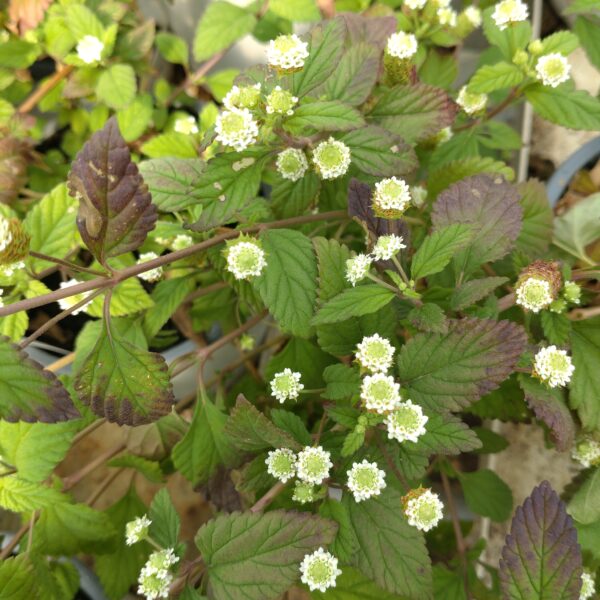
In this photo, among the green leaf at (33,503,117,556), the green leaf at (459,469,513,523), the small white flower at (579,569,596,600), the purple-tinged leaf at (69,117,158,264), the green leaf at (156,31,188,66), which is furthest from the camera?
the green leaf at (156,31,188,66)

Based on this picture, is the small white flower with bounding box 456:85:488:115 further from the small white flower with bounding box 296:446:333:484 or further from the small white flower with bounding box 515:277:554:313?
the small white flower with bounding box 296:446:333:484

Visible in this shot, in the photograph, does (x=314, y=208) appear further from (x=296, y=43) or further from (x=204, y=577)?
(x=204, y=577)

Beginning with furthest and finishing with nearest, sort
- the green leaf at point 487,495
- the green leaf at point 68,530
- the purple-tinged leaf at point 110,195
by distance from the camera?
the green leaf at point 487,495
the green leaf at point 68,530
the purple-tinged leaf at point 110,195

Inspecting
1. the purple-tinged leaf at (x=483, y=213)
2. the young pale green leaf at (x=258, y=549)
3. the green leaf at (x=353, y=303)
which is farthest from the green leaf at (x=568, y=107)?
the young pale green leaf at (x=258, y=549)

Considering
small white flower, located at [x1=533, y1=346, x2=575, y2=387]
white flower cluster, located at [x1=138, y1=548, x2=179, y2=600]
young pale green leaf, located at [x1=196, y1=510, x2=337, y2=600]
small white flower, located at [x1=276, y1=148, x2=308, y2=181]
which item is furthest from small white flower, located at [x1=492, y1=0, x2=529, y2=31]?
white flower cluster, located at [x1=138, y1=548, x2=179, y2=600]

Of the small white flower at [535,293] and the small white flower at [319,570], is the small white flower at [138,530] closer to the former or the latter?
the small white flower at [319,570]
